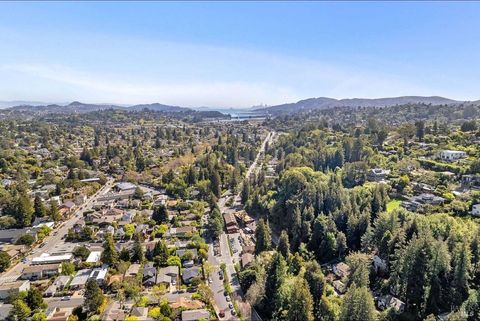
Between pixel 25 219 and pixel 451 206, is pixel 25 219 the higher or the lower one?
the lower one

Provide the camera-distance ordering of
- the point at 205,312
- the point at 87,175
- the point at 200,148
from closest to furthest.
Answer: the point at 205,312, the point at 87,175, the point at 200,148

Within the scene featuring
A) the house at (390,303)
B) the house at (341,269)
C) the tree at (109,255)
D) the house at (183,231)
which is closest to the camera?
the house at (390,303)

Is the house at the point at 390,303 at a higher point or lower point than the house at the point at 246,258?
higher

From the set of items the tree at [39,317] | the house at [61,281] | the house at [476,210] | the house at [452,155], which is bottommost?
the house at [61,281]

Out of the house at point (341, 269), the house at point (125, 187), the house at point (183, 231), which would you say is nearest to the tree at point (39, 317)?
the house at point (183, 231)

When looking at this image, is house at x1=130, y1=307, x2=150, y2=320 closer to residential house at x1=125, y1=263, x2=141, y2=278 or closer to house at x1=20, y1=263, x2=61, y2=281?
residential house at x1=125, y1=263, x2=141, y2=278

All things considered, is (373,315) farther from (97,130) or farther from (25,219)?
(97,130)

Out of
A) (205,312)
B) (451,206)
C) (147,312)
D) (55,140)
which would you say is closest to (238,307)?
(205,312)

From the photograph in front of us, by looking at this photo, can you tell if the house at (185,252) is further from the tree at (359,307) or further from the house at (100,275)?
the tree at (359,307)
